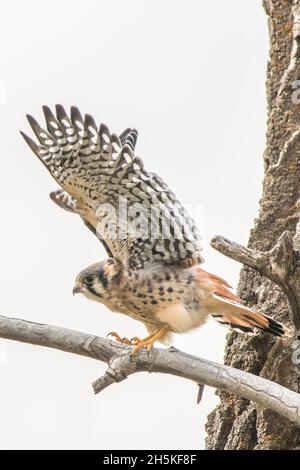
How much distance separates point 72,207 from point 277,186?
1297 millimetres

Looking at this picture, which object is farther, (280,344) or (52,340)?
(280,344)

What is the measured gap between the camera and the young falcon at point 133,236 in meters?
5.60

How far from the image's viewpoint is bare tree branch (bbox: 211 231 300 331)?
5.10 meters

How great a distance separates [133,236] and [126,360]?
3.98ft

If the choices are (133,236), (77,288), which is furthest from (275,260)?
(77,288)

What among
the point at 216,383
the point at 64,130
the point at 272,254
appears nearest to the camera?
the point at 216,383

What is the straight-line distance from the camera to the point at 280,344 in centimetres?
573

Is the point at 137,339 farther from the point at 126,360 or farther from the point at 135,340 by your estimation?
the point at 126,360

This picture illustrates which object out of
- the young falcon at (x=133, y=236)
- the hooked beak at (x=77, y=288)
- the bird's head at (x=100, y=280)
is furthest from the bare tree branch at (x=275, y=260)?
the hooked beak at (x=77, y=288)

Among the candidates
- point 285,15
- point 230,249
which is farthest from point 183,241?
point 285,15

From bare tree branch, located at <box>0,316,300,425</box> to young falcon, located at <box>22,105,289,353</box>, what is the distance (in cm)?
52

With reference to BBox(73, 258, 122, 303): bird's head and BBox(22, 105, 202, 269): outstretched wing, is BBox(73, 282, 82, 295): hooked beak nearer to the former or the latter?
BBox(73, 258, 122, 303): bird's head
